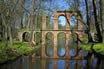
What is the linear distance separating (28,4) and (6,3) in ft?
30.7

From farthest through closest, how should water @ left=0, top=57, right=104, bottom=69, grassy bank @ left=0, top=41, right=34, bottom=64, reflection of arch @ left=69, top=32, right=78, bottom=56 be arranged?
reflection of arch @ left=69, top=32, right=78, bottom=56 → grassy bank @ left=0, top=41, right=34, bottom=64 → water @ left=0, top=57, right=104, bottom=69

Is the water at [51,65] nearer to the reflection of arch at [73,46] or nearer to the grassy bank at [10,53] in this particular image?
the grassy bank at [10,53]

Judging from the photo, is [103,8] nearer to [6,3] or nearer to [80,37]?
[80,37]

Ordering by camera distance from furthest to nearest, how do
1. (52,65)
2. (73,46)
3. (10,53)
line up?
1. (73,46)
2. (10,53)
3. (52,65)

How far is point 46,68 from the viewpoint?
23.1ft

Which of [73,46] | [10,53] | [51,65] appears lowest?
[73,46]

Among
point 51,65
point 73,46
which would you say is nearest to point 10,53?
point 51,65

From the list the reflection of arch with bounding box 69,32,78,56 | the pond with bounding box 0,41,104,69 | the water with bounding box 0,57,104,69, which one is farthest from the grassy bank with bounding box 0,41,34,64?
the reflection of arch with bounding box 69,32,78,56

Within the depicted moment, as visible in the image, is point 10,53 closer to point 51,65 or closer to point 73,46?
point 51,65

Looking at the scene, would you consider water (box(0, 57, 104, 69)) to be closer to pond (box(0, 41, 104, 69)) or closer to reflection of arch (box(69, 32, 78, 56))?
pond (box(0, 41, 104, 69))

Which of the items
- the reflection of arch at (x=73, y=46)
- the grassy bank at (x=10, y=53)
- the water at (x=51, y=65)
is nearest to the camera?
the water at (x=51, y=65)

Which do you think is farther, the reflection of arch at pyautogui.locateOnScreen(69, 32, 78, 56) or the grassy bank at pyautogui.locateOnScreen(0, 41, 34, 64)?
the reflection of arch at pyautogui.locateOnScreen(69, 32, 78, 56)

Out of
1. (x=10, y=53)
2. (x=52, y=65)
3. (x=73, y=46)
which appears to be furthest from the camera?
(x=73, y=46)

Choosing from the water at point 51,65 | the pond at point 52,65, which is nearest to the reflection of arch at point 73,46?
the pond at point 52,65
